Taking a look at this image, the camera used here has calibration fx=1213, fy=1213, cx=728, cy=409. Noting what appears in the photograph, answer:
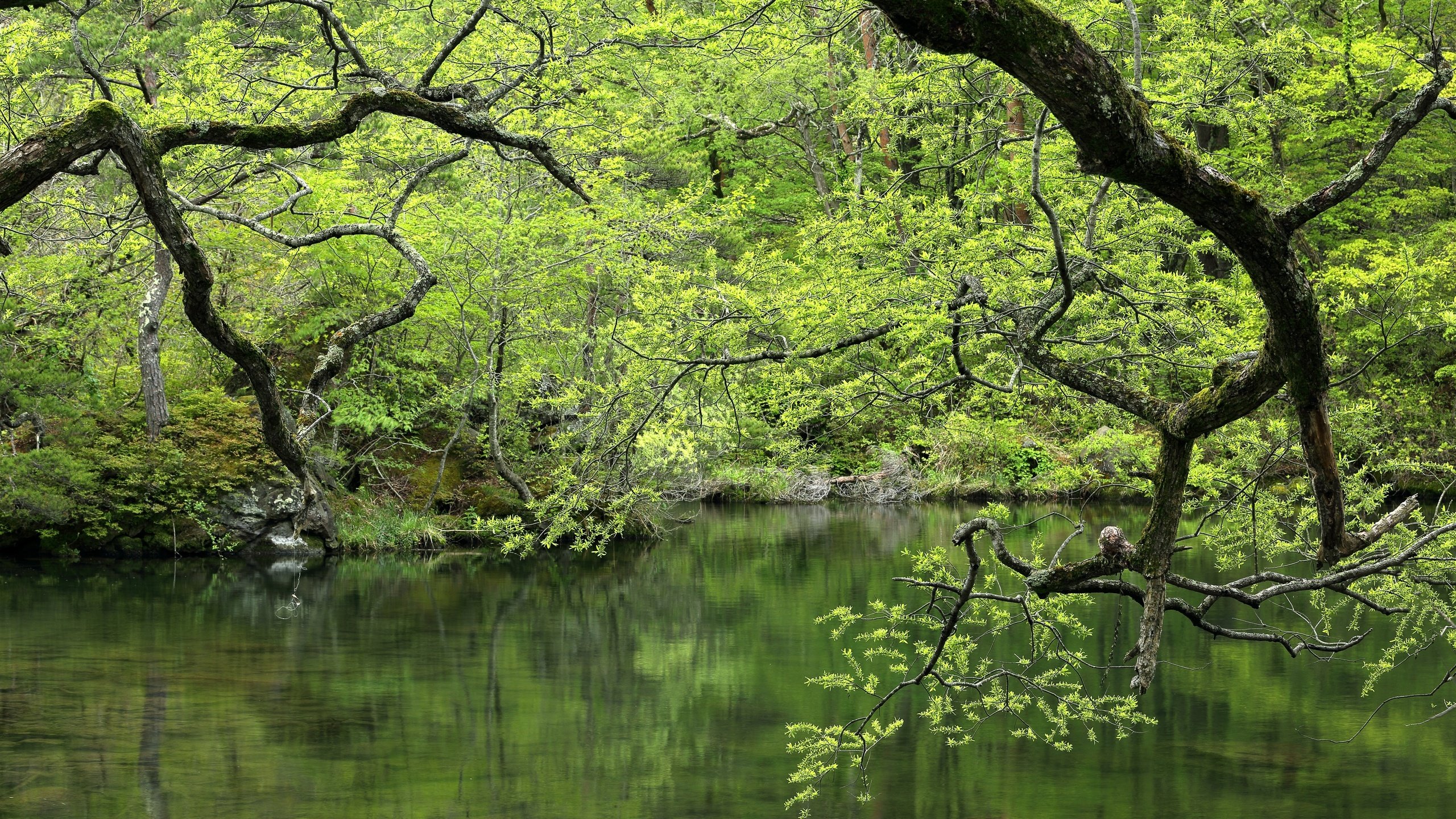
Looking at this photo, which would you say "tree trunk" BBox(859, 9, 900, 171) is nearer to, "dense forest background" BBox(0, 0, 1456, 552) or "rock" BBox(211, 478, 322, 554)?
"dense forest background" BBox(0, 0, 1456, 552)

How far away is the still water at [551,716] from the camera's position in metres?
7.92

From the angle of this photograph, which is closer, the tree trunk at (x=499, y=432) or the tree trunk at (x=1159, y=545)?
the tree trunk at (x=1159, y=545)

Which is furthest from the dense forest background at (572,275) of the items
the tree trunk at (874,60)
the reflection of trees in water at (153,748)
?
the reflection of trees in water at (153,748)

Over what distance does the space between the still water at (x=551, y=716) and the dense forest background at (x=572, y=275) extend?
1561mm

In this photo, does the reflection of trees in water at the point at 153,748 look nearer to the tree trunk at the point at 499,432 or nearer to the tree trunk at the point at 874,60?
the tree trunk at the point at 499,432

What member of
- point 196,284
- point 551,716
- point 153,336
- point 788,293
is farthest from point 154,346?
point 196,284

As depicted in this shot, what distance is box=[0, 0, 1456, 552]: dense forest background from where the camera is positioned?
446 inches

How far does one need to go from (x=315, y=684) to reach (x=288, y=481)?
7648 millimetres

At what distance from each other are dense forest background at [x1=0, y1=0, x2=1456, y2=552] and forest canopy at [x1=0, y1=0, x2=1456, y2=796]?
0.11 meters

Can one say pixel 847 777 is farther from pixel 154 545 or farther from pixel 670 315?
pixel 154 545

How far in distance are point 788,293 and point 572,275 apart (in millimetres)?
8958

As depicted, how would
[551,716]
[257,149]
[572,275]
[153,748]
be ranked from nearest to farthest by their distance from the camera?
[257,149] → [153,748] → [551,716] → [572,275]

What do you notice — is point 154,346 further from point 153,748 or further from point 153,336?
point 153,748

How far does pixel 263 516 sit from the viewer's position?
17734 mm
